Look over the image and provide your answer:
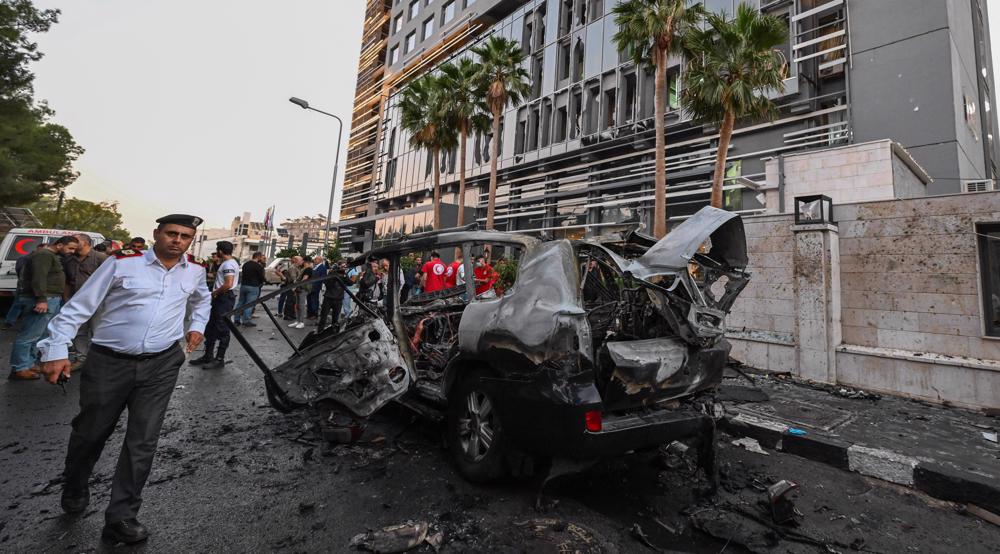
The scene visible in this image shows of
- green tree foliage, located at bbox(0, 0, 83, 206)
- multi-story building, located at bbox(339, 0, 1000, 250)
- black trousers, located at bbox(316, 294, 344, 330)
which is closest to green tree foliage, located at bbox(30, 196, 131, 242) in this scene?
green tree foliage, located at bbox(0, 0, 83, 206)

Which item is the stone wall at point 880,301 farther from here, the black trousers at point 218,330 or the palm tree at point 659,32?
the black trousers at point 218,330

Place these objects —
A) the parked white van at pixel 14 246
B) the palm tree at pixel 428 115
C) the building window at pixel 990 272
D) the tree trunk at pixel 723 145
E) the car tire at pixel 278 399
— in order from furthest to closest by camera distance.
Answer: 1. the palm tree at pixel 428 115
2. the tree trunk at pixel 723 145
3. the parked white van at pixel 14 246
4. the building window at pixel 990 272
5. the car tire at pixel 278 399

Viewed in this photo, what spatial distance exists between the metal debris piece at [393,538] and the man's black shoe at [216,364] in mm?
5388

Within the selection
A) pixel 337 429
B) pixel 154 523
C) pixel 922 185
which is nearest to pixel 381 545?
pixel 154 523

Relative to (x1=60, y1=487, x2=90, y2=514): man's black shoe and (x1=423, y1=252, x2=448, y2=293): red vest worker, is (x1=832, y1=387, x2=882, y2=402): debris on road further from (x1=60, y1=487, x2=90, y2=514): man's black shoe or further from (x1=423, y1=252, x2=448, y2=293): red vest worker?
(x1=60, y1=487, x2=90, y2=514): man's black shoe

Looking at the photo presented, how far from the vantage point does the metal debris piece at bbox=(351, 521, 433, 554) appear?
2105 millimetres

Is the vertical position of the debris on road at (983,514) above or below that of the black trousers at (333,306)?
below

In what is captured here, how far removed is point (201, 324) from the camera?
2.71 metres

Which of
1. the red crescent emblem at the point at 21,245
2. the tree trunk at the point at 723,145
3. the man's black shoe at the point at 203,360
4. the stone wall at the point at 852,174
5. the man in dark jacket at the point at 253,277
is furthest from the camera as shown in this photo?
the tree trunk at the point at 723,145

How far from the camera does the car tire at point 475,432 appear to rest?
267cm

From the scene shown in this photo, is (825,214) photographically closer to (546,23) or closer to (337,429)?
(337,429)

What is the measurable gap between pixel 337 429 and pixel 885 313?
24.0 ft

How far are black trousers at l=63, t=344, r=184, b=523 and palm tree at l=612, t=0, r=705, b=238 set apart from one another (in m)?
11.0

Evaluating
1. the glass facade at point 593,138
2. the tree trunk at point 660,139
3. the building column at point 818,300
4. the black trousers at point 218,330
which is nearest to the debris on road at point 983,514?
the building column at point 818,300
